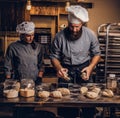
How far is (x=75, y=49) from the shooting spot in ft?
14.5

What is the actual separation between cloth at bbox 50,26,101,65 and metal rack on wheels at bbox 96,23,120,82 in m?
1.43

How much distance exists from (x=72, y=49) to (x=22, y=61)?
2.68 ft

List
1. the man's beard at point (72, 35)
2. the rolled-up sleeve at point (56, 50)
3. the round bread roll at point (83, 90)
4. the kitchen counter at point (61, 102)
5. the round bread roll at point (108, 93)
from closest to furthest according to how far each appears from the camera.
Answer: the kitchen counter at point (61, 102) < the round bread roll at point (108, 93) < the round bread roll at point (83, 90) < the man's beard at point (72, 35) < the rolled-up sleeve at point (56, 50)

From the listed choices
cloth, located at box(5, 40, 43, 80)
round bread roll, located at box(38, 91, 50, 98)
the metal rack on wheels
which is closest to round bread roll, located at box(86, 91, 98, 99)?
round bread roll, located at box(38, 91, 50, 98)

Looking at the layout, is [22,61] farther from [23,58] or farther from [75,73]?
[75,73]

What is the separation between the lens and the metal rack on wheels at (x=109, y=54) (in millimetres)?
5887

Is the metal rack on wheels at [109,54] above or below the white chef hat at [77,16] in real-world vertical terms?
below

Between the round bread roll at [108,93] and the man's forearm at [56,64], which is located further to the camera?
the man's forearm at [56,64]

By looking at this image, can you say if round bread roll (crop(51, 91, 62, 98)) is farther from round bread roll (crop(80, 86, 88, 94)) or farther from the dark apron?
the dark apron

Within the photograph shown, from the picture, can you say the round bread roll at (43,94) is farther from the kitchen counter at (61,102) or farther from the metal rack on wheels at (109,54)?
the metal rack on wheels at (109,54)

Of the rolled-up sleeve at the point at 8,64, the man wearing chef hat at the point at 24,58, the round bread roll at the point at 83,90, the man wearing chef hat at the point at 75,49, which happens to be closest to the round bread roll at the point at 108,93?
the round bread roll at the point at 83,90

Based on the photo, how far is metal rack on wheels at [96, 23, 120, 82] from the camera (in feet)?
19.3

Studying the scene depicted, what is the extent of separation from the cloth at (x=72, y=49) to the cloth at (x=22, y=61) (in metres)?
0.44

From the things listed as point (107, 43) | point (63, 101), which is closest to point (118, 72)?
point (107, 43)
